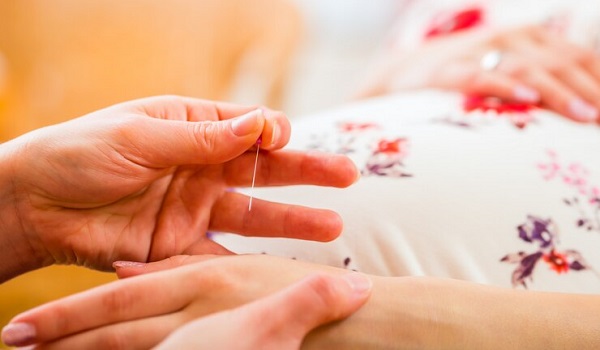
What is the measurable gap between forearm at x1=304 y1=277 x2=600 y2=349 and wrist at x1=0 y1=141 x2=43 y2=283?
393 mm

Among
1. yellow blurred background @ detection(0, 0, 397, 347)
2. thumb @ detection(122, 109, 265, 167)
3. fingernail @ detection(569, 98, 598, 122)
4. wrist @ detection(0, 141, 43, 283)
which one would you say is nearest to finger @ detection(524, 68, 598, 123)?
fingernail @ detection(569, 98, 598, 122)

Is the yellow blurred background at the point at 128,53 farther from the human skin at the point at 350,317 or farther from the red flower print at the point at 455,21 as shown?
the human skin at the point at 350,317

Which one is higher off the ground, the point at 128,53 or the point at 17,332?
the point at 128,53

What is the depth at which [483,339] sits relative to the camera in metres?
0.58

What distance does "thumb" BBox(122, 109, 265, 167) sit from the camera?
691mm

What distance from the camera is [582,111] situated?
927 millimetres

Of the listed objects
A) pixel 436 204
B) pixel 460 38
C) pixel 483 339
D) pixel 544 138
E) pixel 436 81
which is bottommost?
pixel 483 339

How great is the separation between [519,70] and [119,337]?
2.55ft

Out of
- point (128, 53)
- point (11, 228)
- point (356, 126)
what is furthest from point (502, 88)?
point (128, 53)

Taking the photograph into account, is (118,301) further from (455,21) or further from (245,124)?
(455,21)

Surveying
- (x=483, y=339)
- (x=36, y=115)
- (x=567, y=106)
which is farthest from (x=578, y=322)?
(x=36, y=115)

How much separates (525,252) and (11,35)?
1484 mm

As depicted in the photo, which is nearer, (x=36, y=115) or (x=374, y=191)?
(x=374, y=191)

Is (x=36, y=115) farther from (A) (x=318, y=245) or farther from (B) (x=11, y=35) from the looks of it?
(A) (x=318, y=245)
